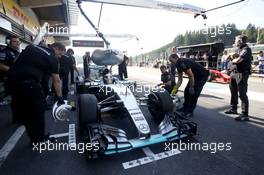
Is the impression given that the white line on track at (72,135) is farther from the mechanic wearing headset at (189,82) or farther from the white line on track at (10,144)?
the mechanic wearing headset at (189,82)

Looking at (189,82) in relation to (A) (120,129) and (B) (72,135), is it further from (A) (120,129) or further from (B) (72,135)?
(B) (72,135)

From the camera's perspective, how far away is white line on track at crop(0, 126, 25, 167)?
112 inches

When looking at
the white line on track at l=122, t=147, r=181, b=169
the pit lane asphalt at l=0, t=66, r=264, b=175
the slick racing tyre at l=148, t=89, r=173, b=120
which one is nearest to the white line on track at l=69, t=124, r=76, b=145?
the pit lane asphalt at l=0, t=66, r=264, b=175

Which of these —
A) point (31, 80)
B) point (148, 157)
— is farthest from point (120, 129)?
point (31, 80)

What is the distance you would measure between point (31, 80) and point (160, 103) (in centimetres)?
211

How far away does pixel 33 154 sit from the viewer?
2.89 meters

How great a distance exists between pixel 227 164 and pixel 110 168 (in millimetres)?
1437

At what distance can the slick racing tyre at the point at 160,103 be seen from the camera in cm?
363

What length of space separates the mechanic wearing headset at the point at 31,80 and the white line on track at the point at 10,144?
0.44m

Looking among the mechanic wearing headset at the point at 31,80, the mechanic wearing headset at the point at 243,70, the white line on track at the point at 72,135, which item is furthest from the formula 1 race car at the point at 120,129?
the mechanic wearing headset at the point at 243,70

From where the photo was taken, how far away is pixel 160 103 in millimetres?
3668

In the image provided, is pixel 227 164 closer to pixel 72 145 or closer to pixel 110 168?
pixel 110 168

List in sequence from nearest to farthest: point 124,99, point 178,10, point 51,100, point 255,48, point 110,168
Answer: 1. point 110,168
2. point 124,99
3. point 51,100
4. point 178,10
5. point 255,48

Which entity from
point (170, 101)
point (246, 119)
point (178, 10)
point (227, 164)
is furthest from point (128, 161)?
Result: point (178, 10)
